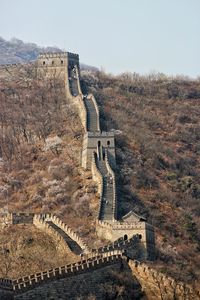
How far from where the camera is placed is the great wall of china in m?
76.9

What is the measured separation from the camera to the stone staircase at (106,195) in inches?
4237

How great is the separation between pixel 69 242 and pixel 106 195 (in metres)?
17.3

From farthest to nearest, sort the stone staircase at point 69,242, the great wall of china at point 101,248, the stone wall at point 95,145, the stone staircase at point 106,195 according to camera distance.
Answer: the stone wall at point 95,145, the stone staircase at point 106,195, the stone staircase at point 69,242, the great wall of china at point 101,248

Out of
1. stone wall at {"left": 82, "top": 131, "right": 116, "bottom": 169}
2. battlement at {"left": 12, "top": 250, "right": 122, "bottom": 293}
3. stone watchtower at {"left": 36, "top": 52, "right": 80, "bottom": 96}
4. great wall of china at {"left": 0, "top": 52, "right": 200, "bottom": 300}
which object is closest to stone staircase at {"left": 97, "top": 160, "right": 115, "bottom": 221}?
great wall of china at {"left": 0, "top": 52, "right": 200, "bottom": 300}

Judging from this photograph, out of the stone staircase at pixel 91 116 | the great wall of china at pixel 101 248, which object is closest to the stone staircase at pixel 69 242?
the great wall of china at pixel 101 248

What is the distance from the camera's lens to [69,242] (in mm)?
96188

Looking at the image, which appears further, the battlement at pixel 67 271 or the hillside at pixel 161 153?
the hillside at pixel 161 153

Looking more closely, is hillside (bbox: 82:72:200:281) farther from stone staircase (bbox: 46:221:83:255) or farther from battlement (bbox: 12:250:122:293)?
battlement (bbox: 12:250:122:293)

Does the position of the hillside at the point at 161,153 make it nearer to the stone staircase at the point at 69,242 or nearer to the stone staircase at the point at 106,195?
the stone staircase at the point at 106,195

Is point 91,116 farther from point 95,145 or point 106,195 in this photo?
point 106,195

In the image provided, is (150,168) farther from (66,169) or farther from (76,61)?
(76,61)

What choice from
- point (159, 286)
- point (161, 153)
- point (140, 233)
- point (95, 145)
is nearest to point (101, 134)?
point (95, 145)

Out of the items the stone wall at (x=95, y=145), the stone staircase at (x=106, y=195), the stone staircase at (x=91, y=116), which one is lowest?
the stone staircase at (x=106, y=195)

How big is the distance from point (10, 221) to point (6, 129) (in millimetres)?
40788
